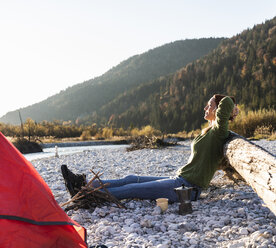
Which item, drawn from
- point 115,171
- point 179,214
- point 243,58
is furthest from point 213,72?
point 179,214

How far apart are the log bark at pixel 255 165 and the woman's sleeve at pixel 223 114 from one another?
18 centimetres

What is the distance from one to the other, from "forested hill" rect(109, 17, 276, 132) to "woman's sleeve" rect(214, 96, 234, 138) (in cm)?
2667

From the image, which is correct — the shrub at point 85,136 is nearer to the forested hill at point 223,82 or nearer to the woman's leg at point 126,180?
the forested hill at point 223,82

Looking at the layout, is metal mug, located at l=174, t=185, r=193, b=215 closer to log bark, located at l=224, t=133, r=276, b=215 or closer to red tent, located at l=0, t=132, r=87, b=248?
log bark, located at l=224, t=133, r=276, b=215

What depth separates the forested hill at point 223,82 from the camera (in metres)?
34.7

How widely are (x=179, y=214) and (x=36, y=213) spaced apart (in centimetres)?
174

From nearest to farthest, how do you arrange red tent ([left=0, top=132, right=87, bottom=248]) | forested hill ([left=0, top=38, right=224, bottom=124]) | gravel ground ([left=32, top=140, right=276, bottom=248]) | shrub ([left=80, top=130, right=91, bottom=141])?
red tent ([left=0, top=132, right=87, bottom=248]), gravel ground ([left=32, top=140, right=276, bottom=248]), shrub ([left=80, top=130, right=91, bottom=141]), forested hill ([left=0, top=38, right=224, bottom=124])

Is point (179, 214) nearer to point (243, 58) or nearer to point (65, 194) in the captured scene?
point (65, 194)

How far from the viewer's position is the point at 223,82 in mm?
42531

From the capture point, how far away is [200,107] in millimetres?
37781

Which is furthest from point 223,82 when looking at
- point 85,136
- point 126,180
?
point 126,180

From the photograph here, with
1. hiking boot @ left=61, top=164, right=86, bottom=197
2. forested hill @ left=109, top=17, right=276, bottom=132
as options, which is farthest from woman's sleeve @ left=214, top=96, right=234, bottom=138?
forested hill @ left=109, top=17, right=276, bottom=132

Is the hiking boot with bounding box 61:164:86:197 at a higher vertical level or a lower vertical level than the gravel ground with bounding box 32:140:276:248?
higher

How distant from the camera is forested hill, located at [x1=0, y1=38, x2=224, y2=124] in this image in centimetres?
9375
